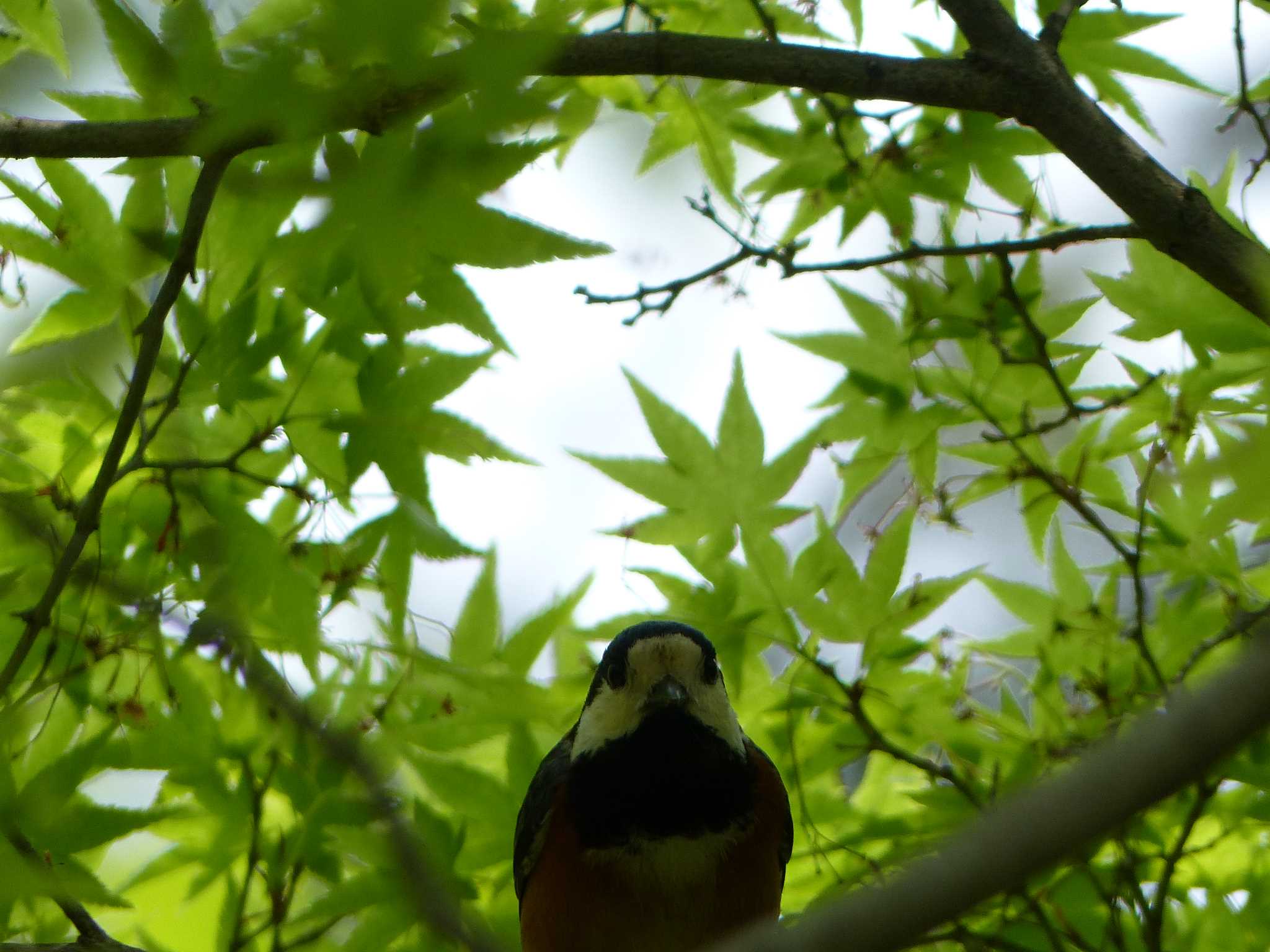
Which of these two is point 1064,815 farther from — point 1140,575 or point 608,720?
point 608,720

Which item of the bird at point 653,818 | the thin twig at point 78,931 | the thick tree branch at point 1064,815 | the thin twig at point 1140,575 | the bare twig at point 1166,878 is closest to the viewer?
the thick tree branch at point 1064,815

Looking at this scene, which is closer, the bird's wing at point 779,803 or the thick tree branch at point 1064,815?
the thick tree branch at point 1064,815

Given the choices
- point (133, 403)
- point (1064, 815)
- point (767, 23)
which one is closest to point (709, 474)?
Result: point (767, 23)

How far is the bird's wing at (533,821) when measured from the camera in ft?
7.06

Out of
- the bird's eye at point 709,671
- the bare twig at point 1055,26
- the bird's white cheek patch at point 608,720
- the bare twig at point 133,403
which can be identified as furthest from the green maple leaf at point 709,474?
the bare twig at point 133,403

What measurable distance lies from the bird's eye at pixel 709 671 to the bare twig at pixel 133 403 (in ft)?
3.65

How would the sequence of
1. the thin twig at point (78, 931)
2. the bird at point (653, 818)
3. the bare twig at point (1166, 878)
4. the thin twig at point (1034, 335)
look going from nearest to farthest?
1. the thin twig at point (78, 931)
2. the bare twig at point (1166, 878)
3. the thin twig at point (1034, 335)
4. the bird at point (653, 818)

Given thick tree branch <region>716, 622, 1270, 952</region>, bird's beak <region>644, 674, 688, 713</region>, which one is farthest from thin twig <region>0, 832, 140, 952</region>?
thick tree branch <region>716, 622, 1270, 952</region>

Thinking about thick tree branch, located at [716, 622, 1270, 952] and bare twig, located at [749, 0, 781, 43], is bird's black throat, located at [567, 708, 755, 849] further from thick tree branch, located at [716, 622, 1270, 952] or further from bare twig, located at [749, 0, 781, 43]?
thick tree branch, located at [716, 622, 1270, 952]

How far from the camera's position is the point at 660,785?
7.44 ft

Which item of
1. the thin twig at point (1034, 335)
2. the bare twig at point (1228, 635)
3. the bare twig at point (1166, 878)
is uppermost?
the thin twig at point (1034, 335)

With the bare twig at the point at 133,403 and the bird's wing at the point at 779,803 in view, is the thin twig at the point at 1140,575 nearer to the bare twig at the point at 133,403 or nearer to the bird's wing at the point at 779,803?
the bird's wing at the point at 779,803

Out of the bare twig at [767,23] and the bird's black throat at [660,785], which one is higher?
the bare twig at [767,23]

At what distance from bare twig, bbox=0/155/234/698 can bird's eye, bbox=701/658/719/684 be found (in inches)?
43.8
